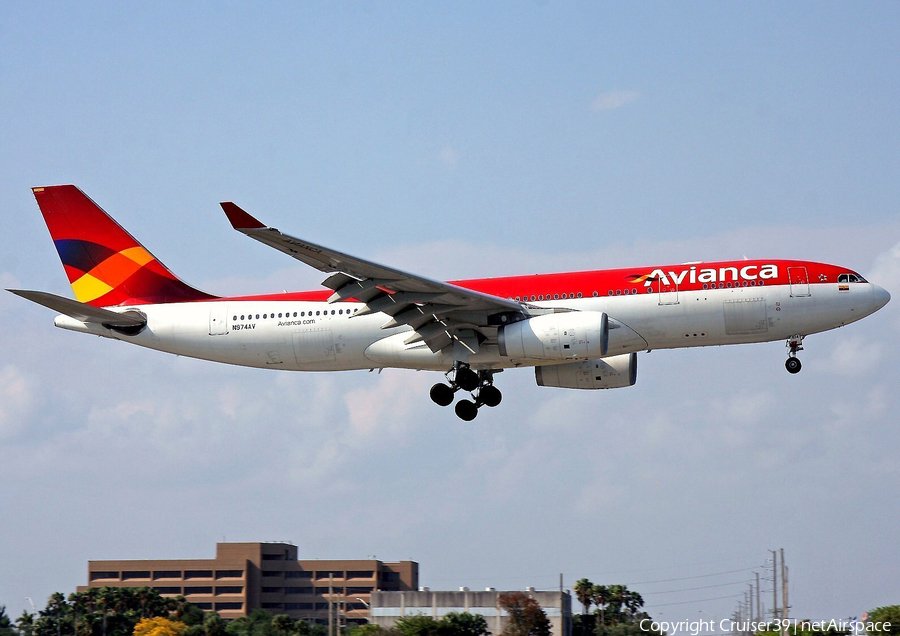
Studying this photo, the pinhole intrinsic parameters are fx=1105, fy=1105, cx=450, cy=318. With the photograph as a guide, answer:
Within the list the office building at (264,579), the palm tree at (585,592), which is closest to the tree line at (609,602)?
the palm tree at (585,592)

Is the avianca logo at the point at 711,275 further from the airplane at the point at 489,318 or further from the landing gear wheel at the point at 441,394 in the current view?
the landing gear wheel at the point at 441,394

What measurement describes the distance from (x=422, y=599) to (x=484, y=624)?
959 cm

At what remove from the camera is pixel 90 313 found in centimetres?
3734

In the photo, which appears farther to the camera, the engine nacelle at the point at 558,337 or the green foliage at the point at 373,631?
the green foliage at the point at 373,631

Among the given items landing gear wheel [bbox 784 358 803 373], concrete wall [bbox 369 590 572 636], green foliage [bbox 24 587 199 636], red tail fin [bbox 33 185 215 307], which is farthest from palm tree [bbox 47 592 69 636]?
landing gear wheel [bbox 784 358 803 373]

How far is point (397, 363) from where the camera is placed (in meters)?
36.2

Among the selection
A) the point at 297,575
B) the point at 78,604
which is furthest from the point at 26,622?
the point at 297,575

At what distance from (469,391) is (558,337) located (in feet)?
17.4

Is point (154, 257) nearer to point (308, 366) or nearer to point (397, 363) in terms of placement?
point (308, 366)

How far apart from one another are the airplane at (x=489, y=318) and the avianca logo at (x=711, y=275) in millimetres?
40

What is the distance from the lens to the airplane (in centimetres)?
3328

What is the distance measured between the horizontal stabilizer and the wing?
8.94 metres

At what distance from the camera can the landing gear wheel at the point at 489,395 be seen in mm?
37938

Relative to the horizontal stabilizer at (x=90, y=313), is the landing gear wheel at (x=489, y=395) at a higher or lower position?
lower
